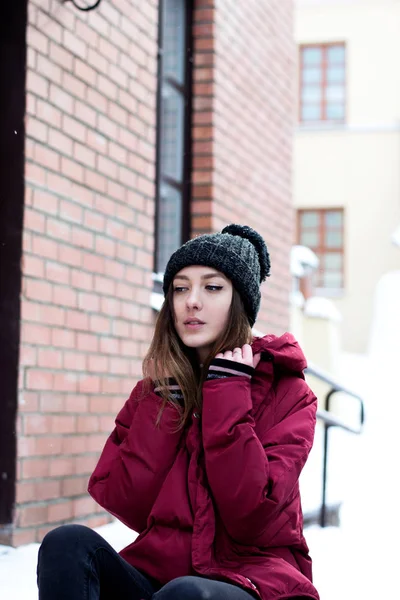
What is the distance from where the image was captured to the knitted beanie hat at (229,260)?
8.21 feet

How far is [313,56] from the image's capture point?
18938mm

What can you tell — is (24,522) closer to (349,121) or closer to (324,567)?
(324,567)

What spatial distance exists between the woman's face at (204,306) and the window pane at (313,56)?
17.1 m

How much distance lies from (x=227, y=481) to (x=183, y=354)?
1.45ft

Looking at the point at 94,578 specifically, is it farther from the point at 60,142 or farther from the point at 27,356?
the point at 60,142

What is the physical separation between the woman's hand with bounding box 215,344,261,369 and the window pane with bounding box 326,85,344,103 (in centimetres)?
1707

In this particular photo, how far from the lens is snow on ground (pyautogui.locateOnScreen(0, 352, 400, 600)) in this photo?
11.6 feet

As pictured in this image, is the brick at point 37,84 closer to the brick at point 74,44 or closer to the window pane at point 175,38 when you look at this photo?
the brick at point 74,44

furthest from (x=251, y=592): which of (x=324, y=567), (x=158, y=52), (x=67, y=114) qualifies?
(x=158, y=52)

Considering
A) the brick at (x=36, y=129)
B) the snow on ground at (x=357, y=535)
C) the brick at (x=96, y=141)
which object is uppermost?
the brick at (x=96, y=141)

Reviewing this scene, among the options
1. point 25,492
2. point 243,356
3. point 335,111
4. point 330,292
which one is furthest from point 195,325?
point 335,111

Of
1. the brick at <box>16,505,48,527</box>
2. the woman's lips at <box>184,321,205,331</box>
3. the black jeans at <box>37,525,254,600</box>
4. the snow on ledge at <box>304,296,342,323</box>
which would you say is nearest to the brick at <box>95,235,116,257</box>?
the brick at <box>16,505,48,527</box>

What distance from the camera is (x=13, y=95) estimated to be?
379 cm

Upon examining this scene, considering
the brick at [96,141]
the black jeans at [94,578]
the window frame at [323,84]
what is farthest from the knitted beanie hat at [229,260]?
the window frame at [323,84]
